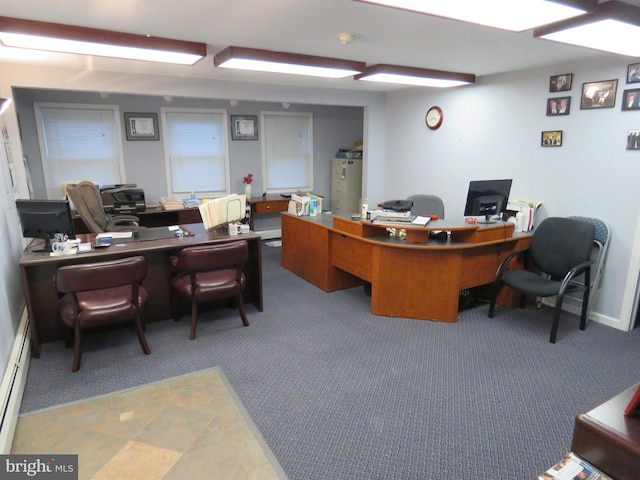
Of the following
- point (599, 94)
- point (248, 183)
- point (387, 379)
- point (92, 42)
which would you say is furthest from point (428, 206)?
point (92, 42)

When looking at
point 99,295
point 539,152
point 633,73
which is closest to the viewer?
point 99,295

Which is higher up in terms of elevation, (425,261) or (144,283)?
(425,261)

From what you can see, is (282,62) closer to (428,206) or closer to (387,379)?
(428,206)

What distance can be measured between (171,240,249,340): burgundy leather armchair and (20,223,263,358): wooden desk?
19 cm

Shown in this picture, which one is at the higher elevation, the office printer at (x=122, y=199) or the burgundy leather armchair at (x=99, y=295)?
the office printer at (x=122, y=199)

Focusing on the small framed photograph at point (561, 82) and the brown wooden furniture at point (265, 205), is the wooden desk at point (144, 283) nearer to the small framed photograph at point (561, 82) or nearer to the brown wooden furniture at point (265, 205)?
the brown wooden furniture at point (265, 205)

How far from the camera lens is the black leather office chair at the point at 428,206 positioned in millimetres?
4910

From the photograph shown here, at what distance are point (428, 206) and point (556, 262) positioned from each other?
167 cm

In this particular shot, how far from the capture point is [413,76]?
4.05 meters

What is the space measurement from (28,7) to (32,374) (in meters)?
2.41

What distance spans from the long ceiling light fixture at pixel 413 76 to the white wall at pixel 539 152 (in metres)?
0.36

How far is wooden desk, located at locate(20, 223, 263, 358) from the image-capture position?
3.05 m

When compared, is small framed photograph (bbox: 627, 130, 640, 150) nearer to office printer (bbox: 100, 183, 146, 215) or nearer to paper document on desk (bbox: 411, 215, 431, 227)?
paper document on desk (bbox: 411, 215, 431, 227)

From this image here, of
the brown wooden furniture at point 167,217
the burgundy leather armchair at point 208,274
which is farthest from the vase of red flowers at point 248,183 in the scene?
the burgundy leather armchair at point 208,274
